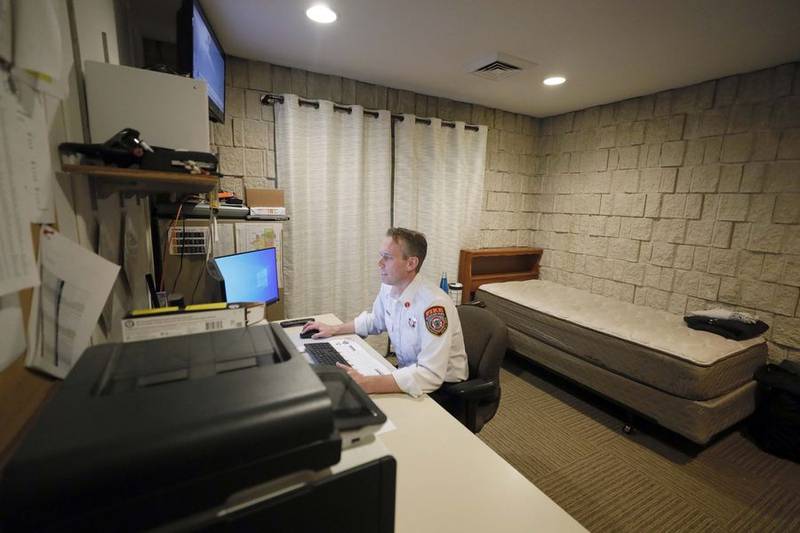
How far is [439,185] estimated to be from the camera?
11.0 ft

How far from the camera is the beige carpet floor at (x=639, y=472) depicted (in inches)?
66.4

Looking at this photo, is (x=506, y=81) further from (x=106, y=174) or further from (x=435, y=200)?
(x=106, y=174)

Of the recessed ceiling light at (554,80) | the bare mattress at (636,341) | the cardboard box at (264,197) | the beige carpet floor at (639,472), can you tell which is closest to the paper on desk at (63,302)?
the cardboard box at (264,197)

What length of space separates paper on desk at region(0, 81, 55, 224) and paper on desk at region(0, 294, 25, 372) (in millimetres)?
169

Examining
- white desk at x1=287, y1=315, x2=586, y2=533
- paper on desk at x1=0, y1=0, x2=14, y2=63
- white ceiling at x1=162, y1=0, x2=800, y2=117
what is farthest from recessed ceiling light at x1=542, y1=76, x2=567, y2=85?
paper on desk at x1=0, y1=0, x2=14, y2=63

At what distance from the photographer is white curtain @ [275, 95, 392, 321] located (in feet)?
8.89

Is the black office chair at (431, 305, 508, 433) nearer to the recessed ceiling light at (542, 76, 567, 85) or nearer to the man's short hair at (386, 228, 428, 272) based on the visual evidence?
the man's short hair at (386, 228, 428, 272)

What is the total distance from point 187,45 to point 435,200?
2.26 metres

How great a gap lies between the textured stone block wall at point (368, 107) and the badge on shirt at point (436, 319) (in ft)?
6.26

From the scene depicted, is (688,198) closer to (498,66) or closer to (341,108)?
(498,66)

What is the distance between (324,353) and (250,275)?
69 cm

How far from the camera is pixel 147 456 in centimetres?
39

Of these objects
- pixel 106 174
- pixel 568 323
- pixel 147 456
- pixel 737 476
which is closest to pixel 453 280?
pixel 568 323

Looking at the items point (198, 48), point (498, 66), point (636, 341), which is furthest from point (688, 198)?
point (198, 48)
